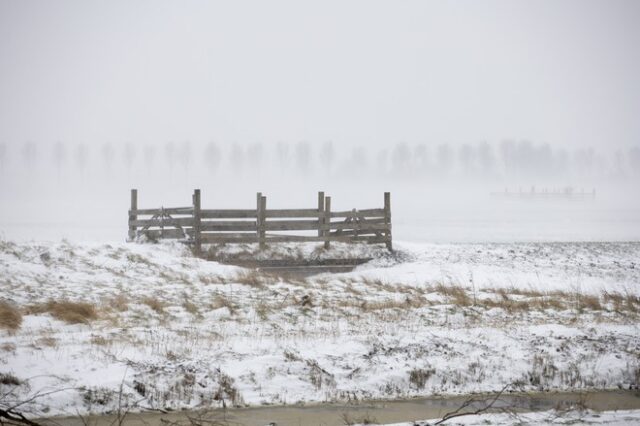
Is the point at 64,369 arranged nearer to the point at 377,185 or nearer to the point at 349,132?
the point at 377,185

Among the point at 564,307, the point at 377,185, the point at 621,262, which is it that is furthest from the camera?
the point at 377,185

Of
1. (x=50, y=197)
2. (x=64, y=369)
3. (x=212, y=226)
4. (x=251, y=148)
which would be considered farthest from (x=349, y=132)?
(x=64, y=369)

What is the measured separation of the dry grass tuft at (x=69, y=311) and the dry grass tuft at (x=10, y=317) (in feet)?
1.11

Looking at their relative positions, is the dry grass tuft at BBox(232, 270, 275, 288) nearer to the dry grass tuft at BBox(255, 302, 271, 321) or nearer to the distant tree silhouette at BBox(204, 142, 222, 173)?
the dry grass tuft at BBox(255, 302, 271, 321)

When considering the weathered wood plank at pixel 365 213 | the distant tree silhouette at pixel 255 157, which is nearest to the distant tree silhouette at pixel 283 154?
the distant tree silhouette at pixel 255 157

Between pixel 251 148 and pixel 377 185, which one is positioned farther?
pixel 251 148

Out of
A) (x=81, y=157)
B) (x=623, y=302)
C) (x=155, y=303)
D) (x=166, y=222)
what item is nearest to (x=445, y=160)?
(x=81, y=157)

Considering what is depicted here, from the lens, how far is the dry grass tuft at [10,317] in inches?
285

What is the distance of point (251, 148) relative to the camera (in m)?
119

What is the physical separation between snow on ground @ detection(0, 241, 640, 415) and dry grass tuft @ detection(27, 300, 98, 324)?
0.10 ft

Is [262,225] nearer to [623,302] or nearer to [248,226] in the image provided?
[248,226]

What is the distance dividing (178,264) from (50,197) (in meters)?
73.5

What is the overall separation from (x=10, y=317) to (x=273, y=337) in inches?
155

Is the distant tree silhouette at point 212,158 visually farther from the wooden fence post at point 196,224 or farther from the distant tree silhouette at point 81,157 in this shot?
the wooden fence post at point 196,224
